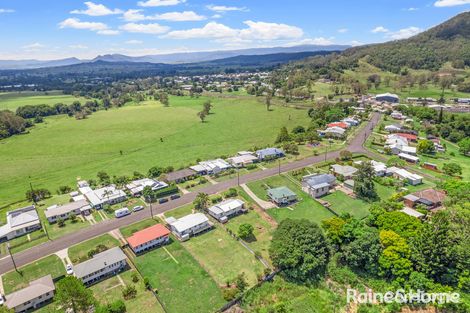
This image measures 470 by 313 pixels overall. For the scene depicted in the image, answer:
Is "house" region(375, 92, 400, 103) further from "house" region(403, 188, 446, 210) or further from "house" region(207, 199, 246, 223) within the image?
"house" region(207, 199, 246, 223)

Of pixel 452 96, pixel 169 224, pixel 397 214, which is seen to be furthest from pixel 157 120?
pixel 452 96

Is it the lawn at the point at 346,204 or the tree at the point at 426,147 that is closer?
the lawn at the point at 346,204

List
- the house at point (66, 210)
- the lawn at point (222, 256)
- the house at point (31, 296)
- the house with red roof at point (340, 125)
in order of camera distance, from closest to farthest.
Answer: the house at point (31, 296) → the lawn at point (222, 256) → the house at point (66, 210) → the house with red roof at point (340, 125)

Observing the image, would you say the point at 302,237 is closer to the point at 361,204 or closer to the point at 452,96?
the point at 361,204

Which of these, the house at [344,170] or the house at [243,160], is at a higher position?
the house at [243,160]

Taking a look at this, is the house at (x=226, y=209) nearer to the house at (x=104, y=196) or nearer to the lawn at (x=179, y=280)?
the lawn at (x=179, y=280)

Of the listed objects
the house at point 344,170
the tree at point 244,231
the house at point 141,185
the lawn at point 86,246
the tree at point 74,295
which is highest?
the tree at point 74,295

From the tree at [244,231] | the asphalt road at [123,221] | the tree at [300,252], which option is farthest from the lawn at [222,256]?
the asphalt road at [123,221]

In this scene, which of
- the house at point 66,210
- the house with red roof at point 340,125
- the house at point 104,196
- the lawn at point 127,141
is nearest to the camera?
the house at point 66,210
